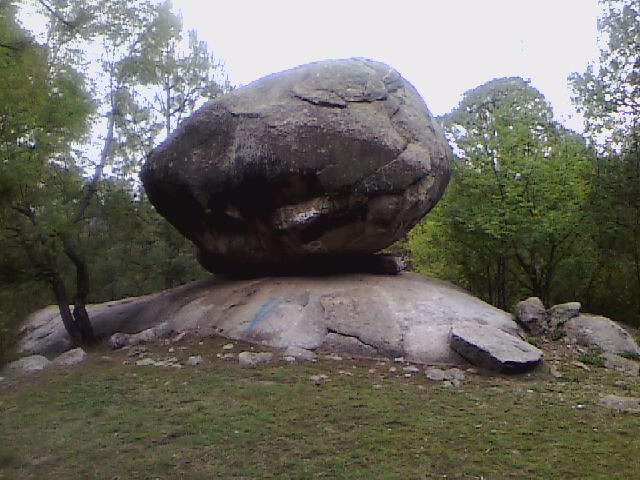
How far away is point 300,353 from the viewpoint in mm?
8945

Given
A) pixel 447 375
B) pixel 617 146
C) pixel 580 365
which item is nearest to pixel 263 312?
pixel 447 375

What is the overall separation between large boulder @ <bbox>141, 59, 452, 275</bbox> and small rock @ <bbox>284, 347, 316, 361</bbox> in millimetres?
2101

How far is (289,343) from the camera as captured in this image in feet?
30.5

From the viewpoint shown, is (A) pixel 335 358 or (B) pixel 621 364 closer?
(A) pixel 335 358

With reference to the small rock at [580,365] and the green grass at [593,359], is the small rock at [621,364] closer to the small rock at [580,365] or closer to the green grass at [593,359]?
the green grass at [593,359]

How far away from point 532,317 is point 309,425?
16.7ft

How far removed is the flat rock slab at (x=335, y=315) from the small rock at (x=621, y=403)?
1.92 metres

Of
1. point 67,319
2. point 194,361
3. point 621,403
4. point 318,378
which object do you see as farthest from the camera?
point 67,319

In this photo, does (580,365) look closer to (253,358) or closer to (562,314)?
(562,314)

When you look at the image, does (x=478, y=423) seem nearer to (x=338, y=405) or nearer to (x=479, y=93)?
(x=338, y=405)

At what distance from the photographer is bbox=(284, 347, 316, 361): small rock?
883 cm

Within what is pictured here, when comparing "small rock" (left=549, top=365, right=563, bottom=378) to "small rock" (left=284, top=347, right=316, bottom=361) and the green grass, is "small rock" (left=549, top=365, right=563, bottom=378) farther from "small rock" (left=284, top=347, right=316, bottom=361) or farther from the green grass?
"small rock" (left=284, top=347, right=316, bottom=361)

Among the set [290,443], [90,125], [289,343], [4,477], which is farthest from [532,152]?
[4,477]

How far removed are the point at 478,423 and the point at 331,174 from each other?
15.5 ft
